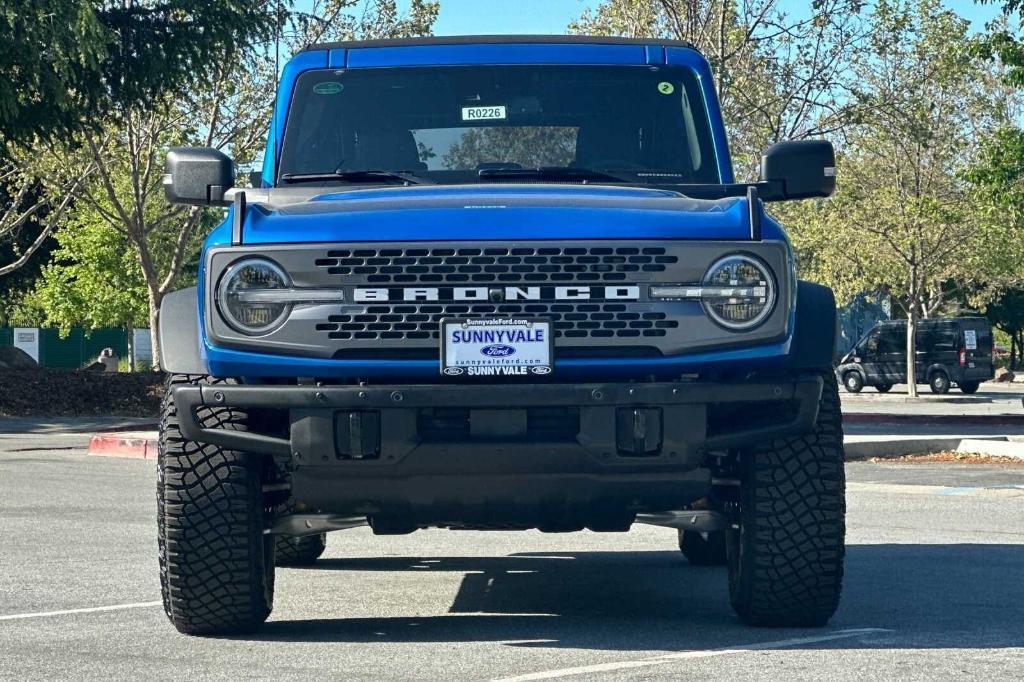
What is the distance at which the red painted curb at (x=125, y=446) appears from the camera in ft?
67.6

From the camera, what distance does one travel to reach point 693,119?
8.01 metres

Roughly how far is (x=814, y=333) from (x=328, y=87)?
8.97 feet

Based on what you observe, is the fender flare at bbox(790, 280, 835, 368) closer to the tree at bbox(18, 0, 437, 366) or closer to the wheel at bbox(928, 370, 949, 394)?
the tree at bbox(18, 0, 437, 366)

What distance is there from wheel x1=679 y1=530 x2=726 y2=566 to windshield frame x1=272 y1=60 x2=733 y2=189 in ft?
8.17

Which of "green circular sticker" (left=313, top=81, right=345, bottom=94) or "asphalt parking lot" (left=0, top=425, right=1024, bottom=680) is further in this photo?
"green circular sticker" (left=313, top=81, right=345, bottom=94)

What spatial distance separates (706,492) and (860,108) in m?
23.9

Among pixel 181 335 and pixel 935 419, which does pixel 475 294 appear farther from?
pixel 935 419

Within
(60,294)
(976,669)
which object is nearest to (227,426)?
(976,669)

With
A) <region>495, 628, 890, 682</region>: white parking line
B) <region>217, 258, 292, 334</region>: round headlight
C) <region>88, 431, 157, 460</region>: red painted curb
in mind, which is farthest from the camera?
<region>88, 431, 157, 460</region>: red painted curb

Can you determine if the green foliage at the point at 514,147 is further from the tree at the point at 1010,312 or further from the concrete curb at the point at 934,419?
the tree at the point at 1010,312

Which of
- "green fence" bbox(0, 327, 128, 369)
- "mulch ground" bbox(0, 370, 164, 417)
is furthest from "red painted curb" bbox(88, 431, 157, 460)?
"green fence" bbox(0, 327, 128, 369)

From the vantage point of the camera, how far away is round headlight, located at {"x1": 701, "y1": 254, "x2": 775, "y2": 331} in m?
6.39

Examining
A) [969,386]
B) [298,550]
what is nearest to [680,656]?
[298,550]

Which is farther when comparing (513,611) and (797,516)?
(513,611)
